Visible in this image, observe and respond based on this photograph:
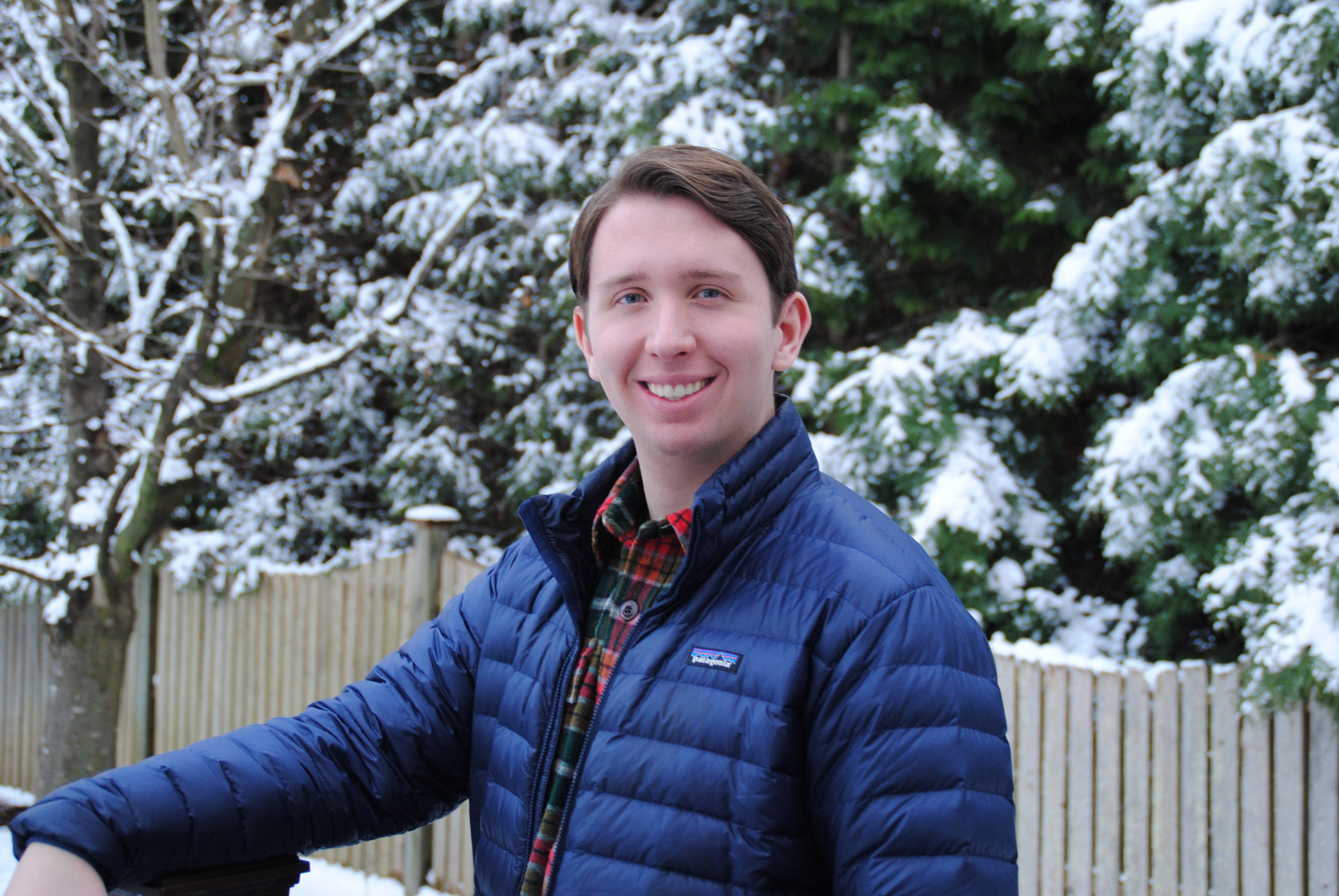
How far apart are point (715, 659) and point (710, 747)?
11 centimetres

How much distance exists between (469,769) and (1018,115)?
500 cm

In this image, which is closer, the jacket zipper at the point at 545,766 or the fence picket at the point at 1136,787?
the jacket zipper at the point at 545,766

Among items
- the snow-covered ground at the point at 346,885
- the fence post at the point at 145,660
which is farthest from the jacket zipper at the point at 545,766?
the fence post at the point at 145,660

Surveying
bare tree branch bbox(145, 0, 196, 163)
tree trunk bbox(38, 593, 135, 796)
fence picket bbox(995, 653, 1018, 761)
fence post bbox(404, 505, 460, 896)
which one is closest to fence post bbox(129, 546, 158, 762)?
tree trunk bbox(38, 593, 135, 796)

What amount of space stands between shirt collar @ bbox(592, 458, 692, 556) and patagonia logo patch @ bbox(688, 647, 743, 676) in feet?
0.63

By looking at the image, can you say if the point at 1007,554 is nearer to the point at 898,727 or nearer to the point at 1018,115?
the point at 1018,115

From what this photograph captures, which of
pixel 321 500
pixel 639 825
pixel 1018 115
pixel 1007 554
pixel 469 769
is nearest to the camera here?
pixel 639 825

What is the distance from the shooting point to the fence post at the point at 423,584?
16.6 ft

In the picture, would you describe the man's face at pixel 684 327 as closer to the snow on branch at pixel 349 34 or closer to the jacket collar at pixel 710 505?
the jacket collar at pixel 710 505


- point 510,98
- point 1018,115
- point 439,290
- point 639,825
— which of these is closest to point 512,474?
point 439,290

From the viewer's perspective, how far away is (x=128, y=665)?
6559mm

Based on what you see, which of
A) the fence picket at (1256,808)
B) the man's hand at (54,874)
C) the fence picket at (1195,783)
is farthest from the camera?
the fence picket at (1195,783)

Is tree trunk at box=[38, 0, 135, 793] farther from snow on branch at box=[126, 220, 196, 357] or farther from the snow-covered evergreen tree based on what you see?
the snow-covered evergreen tree

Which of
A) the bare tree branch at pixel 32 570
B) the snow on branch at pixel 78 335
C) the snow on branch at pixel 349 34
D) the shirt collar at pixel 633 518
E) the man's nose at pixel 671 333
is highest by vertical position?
the snow on branch at pixel 349 34
